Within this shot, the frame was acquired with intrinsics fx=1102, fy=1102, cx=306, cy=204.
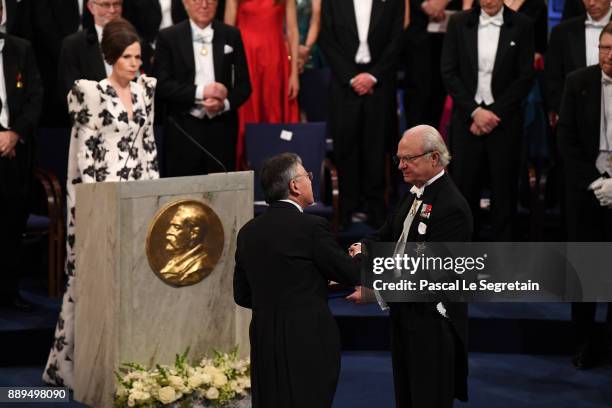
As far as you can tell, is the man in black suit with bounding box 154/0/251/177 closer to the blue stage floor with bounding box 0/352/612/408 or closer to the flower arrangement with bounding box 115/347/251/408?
the blue stage floor with bounding box 0/352/612/408

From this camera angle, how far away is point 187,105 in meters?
6.54

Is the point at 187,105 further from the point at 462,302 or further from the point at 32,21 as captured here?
the point at 462,302

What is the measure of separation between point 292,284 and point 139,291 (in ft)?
3.73

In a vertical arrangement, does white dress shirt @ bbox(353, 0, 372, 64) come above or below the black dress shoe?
above

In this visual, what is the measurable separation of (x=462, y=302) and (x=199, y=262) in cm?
131

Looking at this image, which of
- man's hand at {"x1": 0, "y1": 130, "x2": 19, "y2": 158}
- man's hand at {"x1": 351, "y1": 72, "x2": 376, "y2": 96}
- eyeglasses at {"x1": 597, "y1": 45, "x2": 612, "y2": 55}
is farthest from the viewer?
man's hand at {"x1": 351, "y1": 72, "x2": 376, "y2": 96}

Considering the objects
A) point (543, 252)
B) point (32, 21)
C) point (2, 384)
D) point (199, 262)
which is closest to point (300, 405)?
point (199, 262)

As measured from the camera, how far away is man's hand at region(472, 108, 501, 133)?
21.1 ft

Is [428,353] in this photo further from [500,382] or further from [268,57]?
[268,57]

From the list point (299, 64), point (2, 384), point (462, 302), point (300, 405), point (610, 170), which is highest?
point (299, 64)

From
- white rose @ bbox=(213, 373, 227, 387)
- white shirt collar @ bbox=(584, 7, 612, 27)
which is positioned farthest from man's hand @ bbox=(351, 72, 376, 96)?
white rose @ bbox=(213, 373, 227, 387)

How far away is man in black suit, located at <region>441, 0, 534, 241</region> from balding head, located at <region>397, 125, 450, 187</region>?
2.52 m

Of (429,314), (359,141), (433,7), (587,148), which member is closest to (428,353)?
(429,314)

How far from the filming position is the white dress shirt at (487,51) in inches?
259
